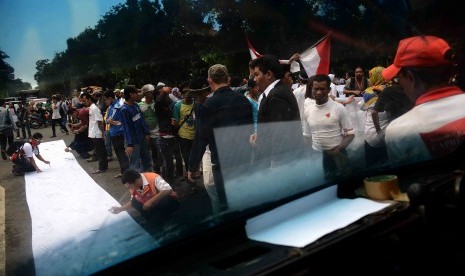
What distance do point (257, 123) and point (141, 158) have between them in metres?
0.30

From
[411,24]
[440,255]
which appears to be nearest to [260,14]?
[411,24]

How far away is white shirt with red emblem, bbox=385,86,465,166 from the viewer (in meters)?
1.38

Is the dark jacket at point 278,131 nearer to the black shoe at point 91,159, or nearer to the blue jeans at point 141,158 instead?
the blue jeans at point 141,158

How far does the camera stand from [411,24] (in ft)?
4.37

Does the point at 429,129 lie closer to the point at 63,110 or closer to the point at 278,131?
the point at 278,131

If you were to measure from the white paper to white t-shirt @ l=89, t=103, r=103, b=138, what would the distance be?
1.40ft

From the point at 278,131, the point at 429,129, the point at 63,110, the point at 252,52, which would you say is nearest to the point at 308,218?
the point at 278,131

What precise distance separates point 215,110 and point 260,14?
0.27 meters

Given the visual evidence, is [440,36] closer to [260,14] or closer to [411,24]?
[411,24]

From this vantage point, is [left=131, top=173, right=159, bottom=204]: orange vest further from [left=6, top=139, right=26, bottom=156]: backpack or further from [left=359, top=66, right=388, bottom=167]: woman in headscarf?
[left=359, top=66, right=388, bottom=167]: woman in headscarf

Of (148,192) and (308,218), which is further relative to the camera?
(308,218)

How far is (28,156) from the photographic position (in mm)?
877

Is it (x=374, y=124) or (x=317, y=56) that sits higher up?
(x=317, y=56)

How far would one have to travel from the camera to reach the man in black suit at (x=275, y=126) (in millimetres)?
1062
